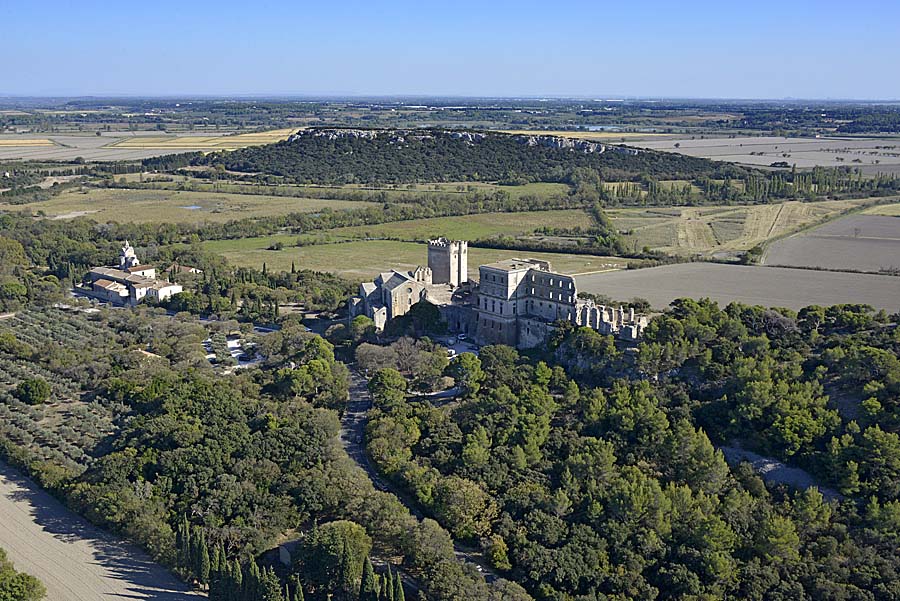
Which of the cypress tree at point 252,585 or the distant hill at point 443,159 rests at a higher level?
the distant hill at point 443,159

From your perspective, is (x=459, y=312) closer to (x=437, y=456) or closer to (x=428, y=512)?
(x=437, y=456)

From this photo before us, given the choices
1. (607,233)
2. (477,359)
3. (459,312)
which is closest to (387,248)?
(607,233)

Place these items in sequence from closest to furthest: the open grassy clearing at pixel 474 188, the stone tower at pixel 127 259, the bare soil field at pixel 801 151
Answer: the stone tower at pixel 127 259 < the open grassy clearing at pixel 474 188 < the bare soil field at pixel 801 151

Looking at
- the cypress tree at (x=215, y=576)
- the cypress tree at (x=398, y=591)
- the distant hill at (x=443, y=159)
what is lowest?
the cypress tree at (x=215, y=576)

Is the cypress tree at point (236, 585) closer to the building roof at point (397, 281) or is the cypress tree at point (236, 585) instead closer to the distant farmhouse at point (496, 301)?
the distant farmhouse at point (496, 301)

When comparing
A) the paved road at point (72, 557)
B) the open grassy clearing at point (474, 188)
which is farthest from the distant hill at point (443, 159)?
the paved road at point (72, 557)

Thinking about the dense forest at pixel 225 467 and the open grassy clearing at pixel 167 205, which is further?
the open grassy clearing at pixel 167 205

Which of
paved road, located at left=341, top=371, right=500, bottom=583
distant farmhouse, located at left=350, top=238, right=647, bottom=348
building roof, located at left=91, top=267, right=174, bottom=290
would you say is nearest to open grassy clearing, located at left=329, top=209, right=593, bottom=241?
building roof, located at left=91, top=267, right=174, bottom=290

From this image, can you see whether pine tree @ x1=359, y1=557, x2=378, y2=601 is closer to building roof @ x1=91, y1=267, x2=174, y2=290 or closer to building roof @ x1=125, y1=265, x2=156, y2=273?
building roof @ x1=91, y1=267, x2=174, y2=290
